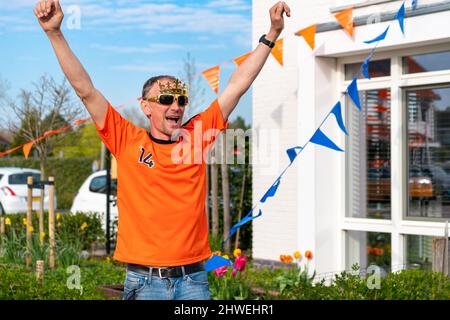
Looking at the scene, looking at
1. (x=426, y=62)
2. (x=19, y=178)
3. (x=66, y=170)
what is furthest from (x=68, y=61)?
(x=66, y=170)

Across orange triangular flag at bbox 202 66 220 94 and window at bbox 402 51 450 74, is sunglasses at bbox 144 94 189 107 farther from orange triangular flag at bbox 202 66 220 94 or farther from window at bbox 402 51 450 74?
orange triangular flag at bbox 202 66 220 94

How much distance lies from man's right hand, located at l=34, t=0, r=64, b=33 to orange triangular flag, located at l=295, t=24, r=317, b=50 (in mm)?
5040

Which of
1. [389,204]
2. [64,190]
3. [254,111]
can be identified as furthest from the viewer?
[64,190]

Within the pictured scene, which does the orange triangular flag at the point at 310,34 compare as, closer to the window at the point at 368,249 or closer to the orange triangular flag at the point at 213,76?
the orange triangular flag at the point at 213,76

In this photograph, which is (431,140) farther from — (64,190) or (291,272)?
(64,190)

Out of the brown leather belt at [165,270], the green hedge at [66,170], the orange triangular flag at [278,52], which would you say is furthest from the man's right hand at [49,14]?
the green hedge at [66,170]

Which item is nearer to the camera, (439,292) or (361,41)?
(439,292)

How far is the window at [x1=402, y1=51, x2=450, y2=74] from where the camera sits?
747 cm

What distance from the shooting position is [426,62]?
7.62 metres

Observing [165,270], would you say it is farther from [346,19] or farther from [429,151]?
[346,19]

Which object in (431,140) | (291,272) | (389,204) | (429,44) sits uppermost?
(429,44)

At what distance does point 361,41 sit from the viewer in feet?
25.7

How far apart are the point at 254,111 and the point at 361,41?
2138 mm
